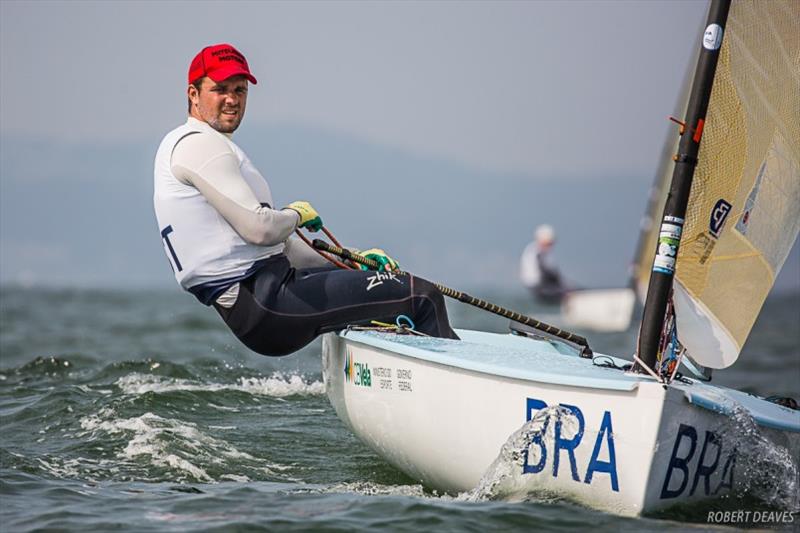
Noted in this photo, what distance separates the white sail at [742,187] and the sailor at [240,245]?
1153 mm

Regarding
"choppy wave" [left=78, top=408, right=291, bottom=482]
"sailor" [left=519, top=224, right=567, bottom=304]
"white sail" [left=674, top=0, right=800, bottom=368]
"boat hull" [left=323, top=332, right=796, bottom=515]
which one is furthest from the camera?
"sailor" [left=519, top=224, right=567, bottom=304]

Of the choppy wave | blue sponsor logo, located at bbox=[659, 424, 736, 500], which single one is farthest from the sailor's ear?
blue sponsor logo, located at bbox=[659, 424, 736, 500]

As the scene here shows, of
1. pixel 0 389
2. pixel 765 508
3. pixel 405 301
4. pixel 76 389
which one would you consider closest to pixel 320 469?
pixel 405 301

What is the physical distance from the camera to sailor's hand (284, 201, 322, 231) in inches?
200

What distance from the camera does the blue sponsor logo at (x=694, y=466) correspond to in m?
4.18

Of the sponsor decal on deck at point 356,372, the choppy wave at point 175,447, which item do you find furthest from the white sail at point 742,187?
the choppy wave at point 175,447

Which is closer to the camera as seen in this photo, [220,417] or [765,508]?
[765,508]

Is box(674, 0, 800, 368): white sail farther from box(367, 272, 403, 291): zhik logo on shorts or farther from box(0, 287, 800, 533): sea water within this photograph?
box(367, 272, 403, 291): zhik logo on shorts

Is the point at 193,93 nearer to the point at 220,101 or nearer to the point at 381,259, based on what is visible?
the point at 220,101

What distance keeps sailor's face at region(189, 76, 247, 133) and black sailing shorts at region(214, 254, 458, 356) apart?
0.63m

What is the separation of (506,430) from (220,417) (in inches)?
112

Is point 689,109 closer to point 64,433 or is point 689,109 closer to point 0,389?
point 64,433

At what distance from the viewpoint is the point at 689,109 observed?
4.77 m

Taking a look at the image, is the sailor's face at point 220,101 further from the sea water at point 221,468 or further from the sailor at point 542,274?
the sailor at point 542,274
